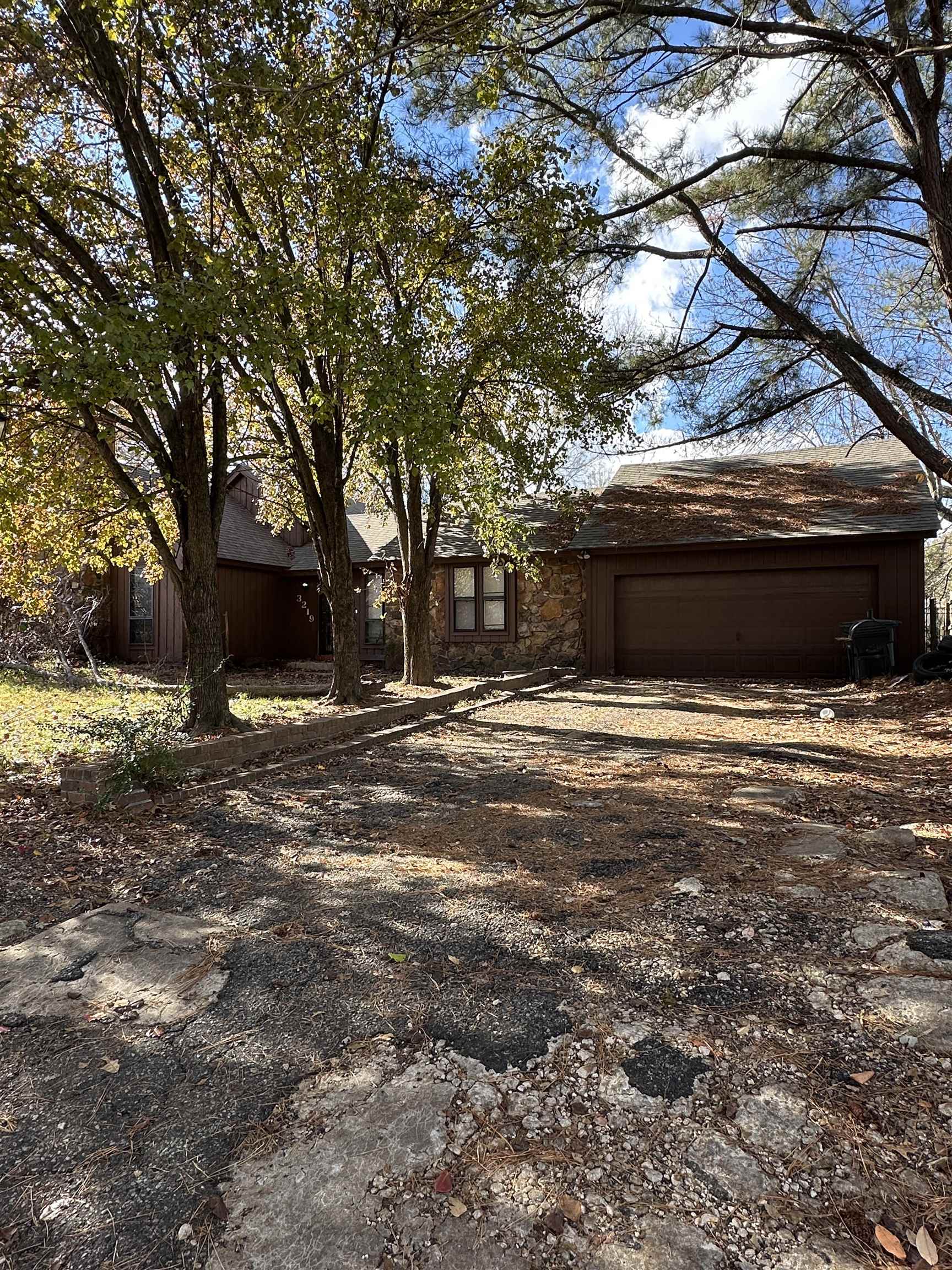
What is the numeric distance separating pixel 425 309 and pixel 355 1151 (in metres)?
8.40

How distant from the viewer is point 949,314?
7676 millimetres

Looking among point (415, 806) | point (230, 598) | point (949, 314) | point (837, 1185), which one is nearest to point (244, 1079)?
point (837, 1185)

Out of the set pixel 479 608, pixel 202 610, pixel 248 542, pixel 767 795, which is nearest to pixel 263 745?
pixel 202 610

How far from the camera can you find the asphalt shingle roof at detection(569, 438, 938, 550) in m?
12.6

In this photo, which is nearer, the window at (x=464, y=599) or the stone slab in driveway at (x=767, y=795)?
the stone slab in driveway at (x=767, y=795)

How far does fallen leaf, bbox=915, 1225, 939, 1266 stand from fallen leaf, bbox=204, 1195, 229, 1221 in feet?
4.81

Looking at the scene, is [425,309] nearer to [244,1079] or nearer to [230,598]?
[244,1079]

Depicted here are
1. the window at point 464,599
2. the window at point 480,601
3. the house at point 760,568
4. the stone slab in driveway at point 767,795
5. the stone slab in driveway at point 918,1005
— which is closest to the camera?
the stone slab in driveway at point 918,1005

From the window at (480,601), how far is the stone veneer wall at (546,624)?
257mm

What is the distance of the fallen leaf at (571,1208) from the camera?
59.6 inches

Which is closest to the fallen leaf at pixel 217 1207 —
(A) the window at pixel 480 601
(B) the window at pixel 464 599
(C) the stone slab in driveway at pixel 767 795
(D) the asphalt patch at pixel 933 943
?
(D) the asphalt patch at pixel 933 943

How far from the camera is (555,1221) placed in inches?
59.3

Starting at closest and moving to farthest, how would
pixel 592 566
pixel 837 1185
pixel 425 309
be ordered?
pixel 837 1185, pixel 425 309, pixel 592 566

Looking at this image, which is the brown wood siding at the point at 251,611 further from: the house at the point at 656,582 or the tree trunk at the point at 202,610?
the tree trunk at the point at 202,610
